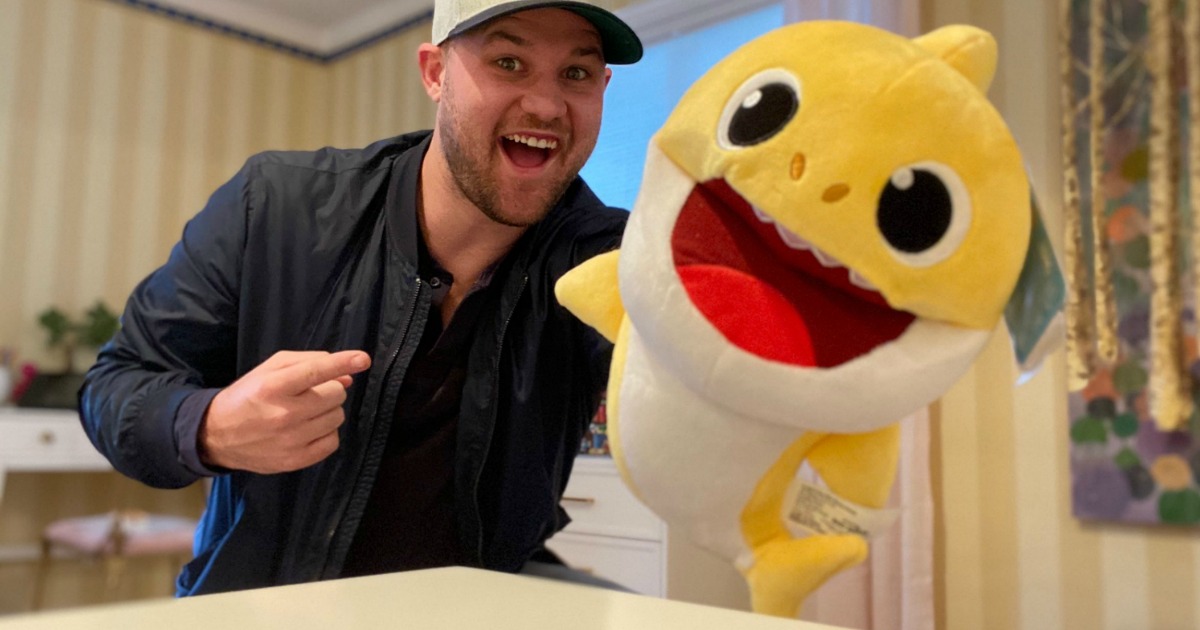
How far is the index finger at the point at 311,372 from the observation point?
25.2 inches

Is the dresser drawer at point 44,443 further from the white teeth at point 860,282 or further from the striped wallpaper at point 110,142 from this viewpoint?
the white teeth at point 860,282

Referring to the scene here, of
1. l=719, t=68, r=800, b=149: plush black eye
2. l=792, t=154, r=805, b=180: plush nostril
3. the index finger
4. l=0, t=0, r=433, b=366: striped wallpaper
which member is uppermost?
l=0, t=0, r=433, b=366: striped wallpaper

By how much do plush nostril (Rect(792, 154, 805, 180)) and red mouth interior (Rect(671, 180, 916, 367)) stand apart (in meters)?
0.02

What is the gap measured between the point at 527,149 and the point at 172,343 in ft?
1.48

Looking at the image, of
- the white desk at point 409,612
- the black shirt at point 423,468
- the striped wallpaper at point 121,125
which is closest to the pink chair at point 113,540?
the striped wallpaper at point 121,125

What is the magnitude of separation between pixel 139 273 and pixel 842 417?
132 inches

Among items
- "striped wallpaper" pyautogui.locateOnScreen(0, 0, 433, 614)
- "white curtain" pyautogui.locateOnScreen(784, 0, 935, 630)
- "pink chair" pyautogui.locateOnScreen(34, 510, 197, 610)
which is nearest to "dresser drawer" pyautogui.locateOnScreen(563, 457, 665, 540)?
"white curtain" pyautogui.locateOnScreen(784, 0, 935, 630)

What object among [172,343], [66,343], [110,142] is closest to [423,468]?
[172,343]

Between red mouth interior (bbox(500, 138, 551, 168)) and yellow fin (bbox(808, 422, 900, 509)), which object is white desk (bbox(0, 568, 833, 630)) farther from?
red mouth interior (bbox(500, 138, 551, 168))

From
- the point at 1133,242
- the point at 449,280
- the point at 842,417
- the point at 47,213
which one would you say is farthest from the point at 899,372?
the point at 47,213

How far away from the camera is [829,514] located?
1.23ft

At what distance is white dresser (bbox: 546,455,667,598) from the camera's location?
200 centimetres

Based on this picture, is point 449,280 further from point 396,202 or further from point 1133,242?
point 1133,242

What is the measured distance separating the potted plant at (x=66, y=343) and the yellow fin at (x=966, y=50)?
2.97 meters
